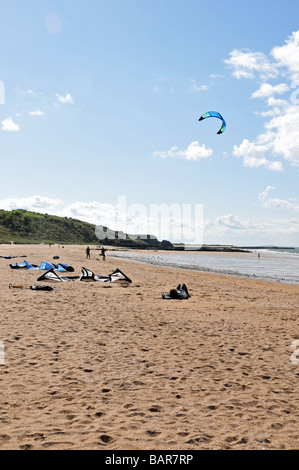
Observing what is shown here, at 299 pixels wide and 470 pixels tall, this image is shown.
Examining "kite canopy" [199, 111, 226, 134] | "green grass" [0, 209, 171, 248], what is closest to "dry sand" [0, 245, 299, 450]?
"kite canopy" [199, 111, 226, 134]

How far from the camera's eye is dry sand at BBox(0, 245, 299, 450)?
4293mm

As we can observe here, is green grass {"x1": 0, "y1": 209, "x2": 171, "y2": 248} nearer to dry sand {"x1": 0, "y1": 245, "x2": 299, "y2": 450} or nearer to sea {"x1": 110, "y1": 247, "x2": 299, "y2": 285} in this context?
sea {"x1": 110, "y1": 247, "x2": 299, "y2": 285}

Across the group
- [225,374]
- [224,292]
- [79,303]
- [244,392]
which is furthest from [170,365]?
[224,292]

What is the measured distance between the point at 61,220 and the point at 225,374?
555 feet

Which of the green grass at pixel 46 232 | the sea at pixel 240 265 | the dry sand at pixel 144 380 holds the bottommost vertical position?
the sea at pixel 240 265

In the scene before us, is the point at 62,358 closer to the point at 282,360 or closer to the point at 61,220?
the point at 282,360

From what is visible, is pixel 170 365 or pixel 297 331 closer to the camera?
pixel 170 365

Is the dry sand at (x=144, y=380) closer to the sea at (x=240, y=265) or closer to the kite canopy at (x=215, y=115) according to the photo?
the kite canopy at (x=215, y=115)

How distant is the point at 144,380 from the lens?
6.05 m

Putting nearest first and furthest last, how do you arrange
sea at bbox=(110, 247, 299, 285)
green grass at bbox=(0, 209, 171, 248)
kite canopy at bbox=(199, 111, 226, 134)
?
Result: kite canopy at bbox=(199, 111, 226, 134)
sea at bbox=(110, 247, 299, 285)
green grass at bbox=(0, 209, 171, 248)

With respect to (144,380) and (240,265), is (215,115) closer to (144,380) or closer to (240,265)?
(144,380)

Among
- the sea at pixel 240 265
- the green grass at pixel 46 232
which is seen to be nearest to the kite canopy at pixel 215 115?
the sea at pixel 240 265

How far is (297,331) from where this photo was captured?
10.2 m

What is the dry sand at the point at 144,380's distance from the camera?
4.29 meters
